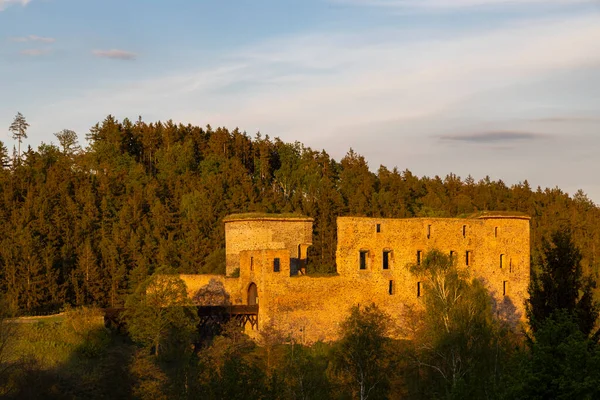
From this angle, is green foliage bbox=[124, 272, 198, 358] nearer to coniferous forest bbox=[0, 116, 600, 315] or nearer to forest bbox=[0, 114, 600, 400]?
forest bbox=[0, 114, 600, 400]

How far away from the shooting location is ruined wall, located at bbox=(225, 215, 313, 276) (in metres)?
47.9

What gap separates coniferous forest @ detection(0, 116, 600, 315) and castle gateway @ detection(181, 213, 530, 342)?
261 inches

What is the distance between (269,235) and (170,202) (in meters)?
18.9

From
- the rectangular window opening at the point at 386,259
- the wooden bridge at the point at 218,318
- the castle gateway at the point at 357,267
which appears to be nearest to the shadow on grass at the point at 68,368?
the wooden bridge at the point at 218,318

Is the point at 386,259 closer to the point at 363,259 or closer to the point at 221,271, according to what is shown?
the point at 363,259

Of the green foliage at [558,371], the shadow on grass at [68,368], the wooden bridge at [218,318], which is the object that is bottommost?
the shadow on grass at [68,368]

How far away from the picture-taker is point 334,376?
34.6 meters

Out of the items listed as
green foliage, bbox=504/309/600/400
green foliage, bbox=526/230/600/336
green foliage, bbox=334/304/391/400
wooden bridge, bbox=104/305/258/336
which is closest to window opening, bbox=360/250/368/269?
wooden bridge, bbox=104/305/258/336

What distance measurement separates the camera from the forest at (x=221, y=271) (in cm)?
2409

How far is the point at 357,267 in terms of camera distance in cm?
4453

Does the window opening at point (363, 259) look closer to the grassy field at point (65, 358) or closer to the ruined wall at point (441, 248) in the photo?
the ruined wall at point (441, 248)

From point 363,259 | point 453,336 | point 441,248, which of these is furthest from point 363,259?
point 453,336

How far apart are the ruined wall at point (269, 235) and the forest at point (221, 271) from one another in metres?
5.26

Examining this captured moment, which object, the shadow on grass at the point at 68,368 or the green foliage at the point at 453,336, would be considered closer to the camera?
the green foliage at the point at 453,336
